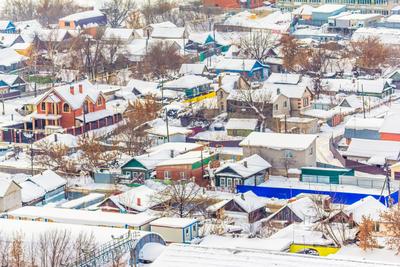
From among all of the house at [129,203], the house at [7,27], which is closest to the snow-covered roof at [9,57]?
the house at [7,27]

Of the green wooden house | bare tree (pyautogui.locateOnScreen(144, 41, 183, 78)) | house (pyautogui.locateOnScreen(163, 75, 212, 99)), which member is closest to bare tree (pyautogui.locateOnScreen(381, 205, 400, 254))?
the green wooden house

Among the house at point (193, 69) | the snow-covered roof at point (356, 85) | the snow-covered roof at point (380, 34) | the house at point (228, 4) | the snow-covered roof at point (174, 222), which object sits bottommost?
the snow-covered roof at point (174, 222)

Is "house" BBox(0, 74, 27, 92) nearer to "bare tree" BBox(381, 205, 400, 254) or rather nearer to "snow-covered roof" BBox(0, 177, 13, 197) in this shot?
"snow-covered roof" BBox(0, 177, 13, 197)

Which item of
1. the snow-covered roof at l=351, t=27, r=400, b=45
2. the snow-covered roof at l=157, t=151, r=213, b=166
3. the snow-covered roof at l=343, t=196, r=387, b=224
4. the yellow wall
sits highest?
the snow-covered roof at l=351, t=27, r=400, b=45

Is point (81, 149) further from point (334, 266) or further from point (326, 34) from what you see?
point (326, 34)

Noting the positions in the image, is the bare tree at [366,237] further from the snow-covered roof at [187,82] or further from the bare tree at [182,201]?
the snow-covered roof at [187,82]

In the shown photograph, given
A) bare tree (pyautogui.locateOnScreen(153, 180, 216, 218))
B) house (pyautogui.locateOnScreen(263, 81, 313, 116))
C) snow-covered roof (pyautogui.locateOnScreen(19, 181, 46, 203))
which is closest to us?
bare tree (pyautogui.locateOnScreen(153, 180, 216, 218))
